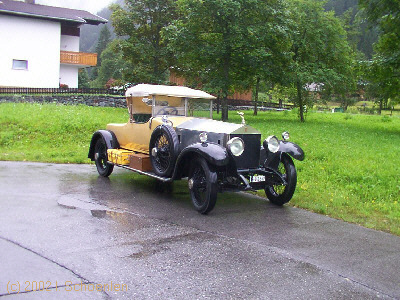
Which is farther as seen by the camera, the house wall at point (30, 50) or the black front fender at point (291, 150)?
the house wall at point (30, 50)

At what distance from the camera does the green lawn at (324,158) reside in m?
7.23

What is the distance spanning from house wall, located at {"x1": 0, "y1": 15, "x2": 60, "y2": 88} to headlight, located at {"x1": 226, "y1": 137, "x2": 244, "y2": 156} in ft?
94.9

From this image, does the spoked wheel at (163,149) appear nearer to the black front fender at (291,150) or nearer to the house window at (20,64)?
the black front fender at (291,150)

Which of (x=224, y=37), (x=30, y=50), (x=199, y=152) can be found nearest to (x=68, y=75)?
(x=30, y=50)

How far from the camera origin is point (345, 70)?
2531cm

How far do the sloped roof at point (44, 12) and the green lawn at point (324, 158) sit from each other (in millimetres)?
15428

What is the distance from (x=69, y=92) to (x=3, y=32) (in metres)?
7.78

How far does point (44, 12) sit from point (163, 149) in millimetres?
30625

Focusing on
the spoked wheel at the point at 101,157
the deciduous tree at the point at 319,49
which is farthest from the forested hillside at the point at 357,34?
the spoked wheel at the point at 101,157

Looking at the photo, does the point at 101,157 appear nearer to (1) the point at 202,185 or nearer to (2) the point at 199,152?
(1) the point at 202,185

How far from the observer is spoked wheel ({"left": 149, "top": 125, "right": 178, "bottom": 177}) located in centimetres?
718

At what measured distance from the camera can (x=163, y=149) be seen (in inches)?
293

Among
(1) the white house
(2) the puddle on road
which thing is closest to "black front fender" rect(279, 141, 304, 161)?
(2) the puddle on road

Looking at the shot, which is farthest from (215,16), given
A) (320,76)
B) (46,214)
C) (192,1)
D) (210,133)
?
(46,214)
